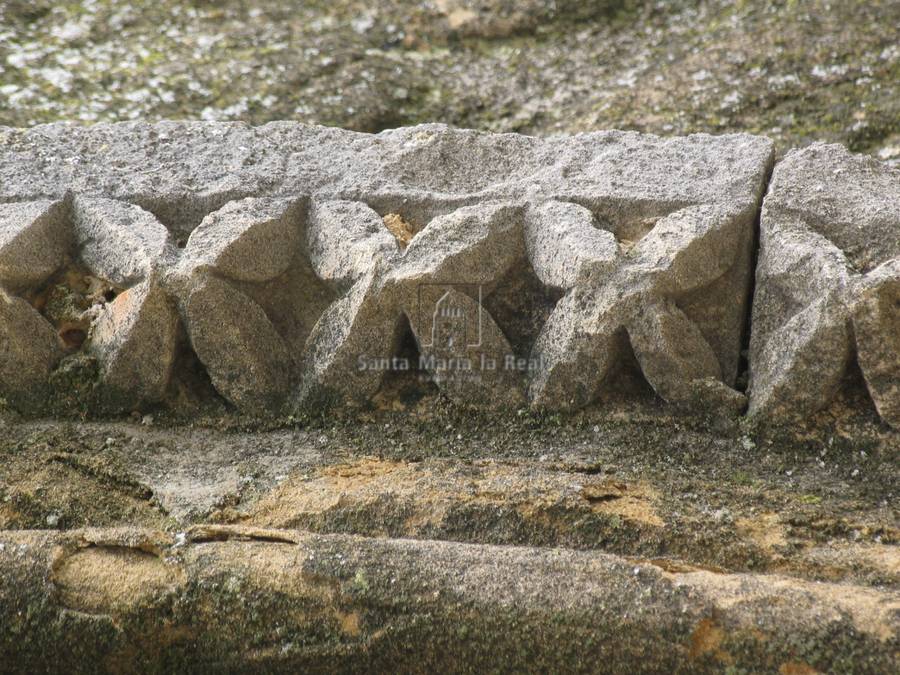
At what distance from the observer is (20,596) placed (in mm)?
1271

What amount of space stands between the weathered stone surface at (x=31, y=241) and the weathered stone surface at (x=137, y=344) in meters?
0.13

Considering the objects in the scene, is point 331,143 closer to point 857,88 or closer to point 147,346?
point 147,346

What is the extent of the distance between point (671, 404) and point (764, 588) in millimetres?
392

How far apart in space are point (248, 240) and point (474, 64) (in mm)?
1016

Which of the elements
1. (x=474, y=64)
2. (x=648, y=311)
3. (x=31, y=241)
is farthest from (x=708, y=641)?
(x=474, y=64)

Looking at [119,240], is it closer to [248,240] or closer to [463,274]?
[248,240]

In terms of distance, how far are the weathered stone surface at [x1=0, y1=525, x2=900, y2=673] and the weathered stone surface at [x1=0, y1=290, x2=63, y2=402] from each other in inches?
15.6

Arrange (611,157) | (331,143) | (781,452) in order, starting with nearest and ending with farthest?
(781,452), (611,157), (331,143)

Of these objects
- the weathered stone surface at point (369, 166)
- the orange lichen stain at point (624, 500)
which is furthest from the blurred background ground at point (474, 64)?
the orange lichen stain at point (624, 500)

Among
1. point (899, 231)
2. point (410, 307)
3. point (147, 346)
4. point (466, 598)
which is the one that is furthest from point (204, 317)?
point (899, 231)

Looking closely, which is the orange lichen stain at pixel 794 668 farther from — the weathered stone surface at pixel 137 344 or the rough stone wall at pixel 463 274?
the weathered stone surface at pixel 137 344

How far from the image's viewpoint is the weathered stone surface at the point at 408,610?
47.3 inches

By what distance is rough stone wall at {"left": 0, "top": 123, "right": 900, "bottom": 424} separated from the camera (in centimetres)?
155

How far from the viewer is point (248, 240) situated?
5.49 feet
